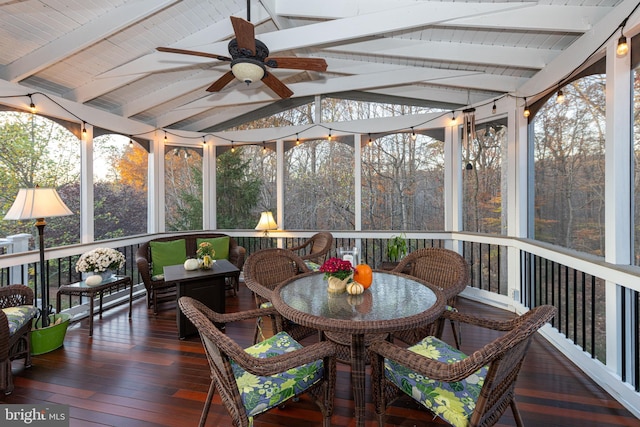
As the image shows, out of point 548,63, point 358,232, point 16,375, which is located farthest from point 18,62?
point 548,63

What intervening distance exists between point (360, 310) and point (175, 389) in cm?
165

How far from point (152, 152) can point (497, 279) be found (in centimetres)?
576

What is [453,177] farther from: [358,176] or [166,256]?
[166,256]

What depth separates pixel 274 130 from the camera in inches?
208

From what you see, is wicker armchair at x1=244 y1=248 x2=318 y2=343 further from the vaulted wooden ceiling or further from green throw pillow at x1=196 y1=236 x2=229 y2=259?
green throw pillow at x1=196 y1=236 x2=229 y2=259

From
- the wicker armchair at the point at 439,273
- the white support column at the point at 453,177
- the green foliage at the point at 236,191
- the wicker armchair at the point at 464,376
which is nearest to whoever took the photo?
the wicker armchair at the point at 464,376

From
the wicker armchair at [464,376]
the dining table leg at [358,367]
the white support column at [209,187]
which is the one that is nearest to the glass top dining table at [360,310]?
the dining table leg at [358,367]

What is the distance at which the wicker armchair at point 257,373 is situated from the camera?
1.36 metres

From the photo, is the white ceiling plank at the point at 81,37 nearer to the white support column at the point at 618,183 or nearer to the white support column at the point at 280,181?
the white support column at the point at 280,181

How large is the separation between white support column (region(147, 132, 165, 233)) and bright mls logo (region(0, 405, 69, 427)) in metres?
3.21

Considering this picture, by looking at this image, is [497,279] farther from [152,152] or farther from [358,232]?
[152,152]

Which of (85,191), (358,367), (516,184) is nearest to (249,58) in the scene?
(358,367)

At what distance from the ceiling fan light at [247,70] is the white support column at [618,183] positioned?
2.80 m

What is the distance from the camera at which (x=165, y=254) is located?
4363 millimetres
